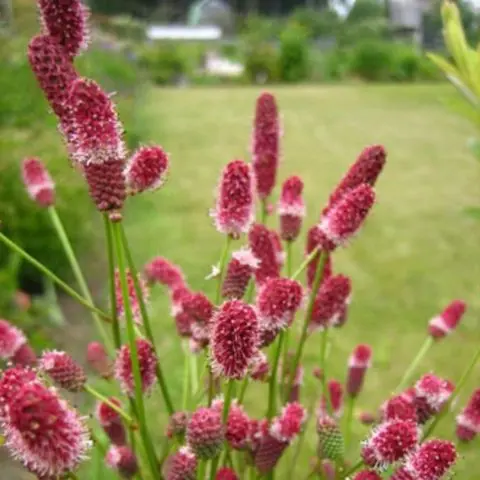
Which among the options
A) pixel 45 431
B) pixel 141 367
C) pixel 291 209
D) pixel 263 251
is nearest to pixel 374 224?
pixel 291 209

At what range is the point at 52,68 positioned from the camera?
604 mm

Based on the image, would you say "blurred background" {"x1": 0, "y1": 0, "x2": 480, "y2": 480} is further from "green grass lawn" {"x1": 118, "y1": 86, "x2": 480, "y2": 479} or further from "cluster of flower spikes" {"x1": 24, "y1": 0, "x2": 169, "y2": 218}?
"cluster of flower spikes" {"x1": 24, "y1": 0, "x2": 169, "y2": 218}

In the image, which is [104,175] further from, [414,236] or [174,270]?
[414,236]

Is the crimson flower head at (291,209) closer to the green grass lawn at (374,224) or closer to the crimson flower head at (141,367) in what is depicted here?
the green grass lawn at (374,224)

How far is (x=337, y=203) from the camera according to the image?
0.74 meters

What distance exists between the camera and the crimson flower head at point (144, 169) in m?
0.67

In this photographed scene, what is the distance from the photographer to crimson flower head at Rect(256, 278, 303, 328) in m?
0.68

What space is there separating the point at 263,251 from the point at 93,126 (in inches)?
11.0

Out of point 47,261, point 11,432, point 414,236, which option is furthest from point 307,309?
point 414,236

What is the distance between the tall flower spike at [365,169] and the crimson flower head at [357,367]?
36cm

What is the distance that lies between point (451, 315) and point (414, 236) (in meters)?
4.23

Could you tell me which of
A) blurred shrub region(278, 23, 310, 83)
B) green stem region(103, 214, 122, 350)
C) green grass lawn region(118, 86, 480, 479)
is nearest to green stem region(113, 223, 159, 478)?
green stem region(103, 214, 122, 350)

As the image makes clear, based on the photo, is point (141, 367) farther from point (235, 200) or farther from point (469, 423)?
point (469, 423)

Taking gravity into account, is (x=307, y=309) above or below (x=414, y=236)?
above
